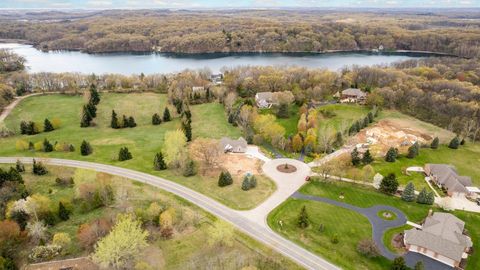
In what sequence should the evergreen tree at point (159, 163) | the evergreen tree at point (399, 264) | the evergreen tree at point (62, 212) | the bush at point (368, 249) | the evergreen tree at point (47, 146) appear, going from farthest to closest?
the evergreen tree at point (47, 146), the evergreen tree at point (159, 163), the evergreen tree at point (62, 212), the bush at point (368, 249), the evergreen tree at point (399, 264)

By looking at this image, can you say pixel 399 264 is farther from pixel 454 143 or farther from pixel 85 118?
pixel 85 118

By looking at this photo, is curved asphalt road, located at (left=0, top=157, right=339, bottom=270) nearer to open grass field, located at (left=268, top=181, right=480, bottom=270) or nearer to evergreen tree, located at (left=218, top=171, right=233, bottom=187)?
open grass field, located at (left=268, top=181, right=480, bottom=270)

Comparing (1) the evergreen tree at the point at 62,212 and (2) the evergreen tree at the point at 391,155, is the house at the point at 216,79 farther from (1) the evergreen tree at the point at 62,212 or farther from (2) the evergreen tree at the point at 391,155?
(1) the evergreen tree at the point at 62,212

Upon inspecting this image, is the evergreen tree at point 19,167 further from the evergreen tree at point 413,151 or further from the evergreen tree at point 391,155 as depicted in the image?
the evergreen tree at point 413,151

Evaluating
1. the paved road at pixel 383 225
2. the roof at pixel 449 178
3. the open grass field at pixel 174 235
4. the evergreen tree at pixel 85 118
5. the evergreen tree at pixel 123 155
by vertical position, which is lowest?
the paved road at pixel 383 225

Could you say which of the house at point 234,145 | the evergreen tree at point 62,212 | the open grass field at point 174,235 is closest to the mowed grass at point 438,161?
the house at point 234,145

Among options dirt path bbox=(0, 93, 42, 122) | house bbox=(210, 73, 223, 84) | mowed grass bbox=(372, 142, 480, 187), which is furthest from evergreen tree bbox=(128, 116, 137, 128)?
mowed grass bbox=(372, 142, 480, 187)

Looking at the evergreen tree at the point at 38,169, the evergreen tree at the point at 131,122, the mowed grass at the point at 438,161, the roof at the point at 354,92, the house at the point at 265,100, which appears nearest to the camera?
the evergreen tree at the point at 38,169

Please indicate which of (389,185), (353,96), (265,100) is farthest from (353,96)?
(389,185)

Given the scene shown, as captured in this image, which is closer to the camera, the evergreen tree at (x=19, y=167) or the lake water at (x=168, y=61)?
the evergreen tree at (x=19, y=167)

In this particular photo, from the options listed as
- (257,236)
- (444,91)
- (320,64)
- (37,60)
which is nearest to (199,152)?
(257,236)

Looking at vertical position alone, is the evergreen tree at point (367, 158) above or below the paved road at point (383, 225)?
above
